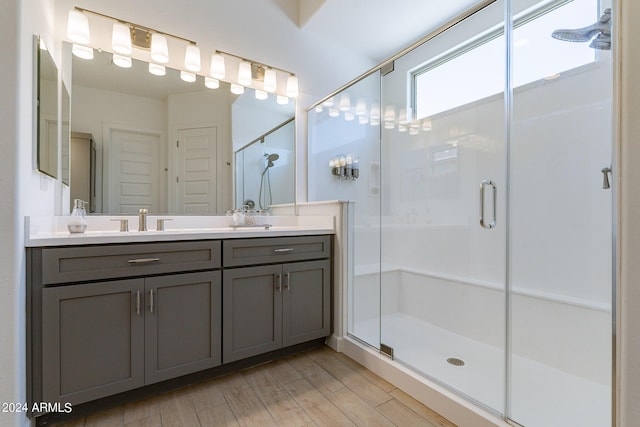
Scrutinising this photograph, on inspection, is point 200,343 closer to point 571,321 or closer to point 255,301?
point 255,301

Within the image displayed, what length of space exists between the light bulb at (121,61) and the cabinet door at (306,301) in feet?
5.67

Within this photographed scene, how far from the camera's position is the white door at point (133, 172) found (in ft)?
6.17

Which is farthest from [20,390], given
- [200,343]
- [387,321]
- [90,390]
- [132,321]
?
[387,321]

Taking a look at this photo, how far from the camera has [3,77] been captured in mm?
1051

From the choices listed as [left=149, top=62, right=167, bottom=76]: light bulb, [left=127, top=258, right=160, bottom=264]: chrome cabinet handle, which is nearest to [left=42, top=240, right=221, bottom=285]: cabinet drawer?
[left=127, top=258, right=160, bottom=264]: chrome cabinet handle

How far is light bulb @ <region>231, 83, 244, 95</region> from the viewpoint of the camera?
2312 mm

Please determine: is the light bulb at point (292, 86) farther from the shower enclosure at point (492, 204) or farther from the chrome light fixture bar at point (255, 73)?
the shower enclosure at point (492, 204)

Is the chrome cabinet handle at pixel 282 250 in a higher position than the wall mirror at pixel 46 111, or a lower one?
lower

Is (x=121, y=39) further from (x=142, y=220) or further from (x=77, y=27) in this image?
(x=142, y=220)

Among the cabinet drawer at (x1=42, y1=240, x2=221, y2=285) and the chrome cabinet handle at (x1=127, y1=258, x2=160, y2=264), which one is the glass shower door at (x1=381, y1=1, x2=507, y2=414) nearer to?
the cabinet drawer at (x1=42, y1=240, x2=221, y2=285)

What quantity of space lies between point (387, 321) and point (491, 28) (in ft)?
8.22

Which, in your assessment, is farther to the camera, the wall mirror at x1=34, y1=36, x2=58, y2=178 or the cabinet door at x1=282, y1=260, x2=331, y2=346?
the cabinet door at x1=282, y1=260, x2=331, y2=346

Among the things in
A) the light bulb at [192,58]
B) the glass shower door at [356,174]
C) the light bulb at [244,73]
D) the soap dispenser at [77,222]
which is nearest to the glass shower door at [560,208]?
the glass shower door at [356,174]

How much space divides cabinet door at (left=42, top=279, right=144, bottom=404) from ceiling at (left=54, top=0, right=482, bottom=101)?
1594 millimetres
